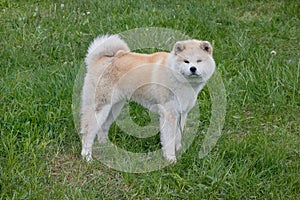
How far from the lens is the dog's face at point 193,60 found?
155 inches

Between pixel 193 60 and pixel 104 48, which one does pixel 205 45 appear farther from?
pixel 104 48

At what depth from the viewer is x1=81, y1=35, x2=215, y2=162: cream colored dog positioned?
416cm

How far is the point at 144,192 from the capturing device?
3783 mm

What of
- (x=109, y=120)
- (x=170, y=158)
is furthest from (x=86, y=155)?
(x=170, y=158)

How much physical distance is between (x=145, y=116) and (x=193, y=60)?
3.47ft

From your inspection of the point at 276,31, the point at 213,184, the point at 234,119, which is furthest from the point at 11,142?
the point at 276,31

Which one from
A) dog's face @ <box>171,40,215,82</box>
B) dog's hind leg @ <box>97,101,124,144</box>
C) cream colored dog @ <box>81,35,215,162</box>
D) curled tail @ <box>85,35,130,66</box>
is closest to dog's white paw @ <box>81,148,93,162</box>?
cream colored dog @ <box>81,35,215,162</box>

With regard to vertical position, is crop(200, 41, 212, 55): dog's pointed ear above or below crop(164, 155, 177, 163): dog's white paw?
above

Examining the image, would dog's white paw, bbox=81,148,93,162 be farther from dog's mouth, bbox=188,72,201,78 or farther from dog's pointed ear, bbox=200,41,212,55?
dog's pointed ear, bbox=200,41,212,55

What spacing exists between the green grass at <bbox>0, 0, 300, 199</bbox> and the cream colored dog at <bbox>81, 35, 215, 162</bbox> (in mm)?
219

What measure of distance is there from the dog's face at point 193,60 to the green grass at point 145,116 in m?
0.68

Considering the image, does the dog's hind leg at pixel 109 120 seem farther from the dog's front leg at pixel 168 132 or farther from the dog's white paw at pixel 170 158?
the dog's white paw at pixel 170 158

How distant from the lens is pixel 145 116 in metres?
4.84

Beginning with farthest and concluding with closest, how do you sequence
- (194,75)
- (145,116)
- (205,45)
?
(145,116) < (205,45) < (194,75)
